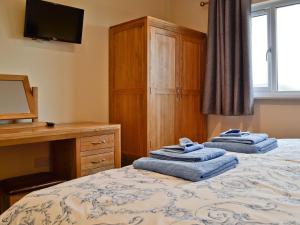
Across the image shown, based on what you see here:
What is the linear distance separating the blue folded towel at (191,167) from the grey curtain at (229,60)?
6.24 ft

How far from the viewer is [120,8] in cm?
335

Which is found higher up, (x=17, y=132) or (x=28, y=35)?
(x=28, y=35)

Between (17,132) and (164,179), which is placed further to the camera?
(17,132)

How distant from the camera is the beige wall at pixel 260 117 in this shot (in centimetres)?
293

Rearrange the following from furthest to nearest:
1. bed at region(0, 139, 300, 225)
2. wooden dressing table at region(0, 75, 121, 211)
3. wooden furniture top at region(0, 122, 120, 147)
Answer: wooden dressing table at region(0, 75, 121, 211)
wooden furniture top at region(0, 122, 120, 147)
bed at region(0, 139, 300, 225)

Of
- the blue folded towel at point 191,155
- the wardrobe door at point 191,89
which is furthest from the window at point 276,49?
the blue folded towel at point 191,155

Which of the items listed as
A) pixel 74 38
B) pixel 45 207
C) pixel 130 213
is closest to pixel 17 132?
pixel 74 38

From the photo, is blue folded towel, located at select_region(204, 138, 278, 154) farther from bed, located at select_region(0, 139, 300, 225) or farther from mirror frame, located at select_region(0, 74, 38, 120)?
mirror frame, located at select_region(0, 74, 38, 120)

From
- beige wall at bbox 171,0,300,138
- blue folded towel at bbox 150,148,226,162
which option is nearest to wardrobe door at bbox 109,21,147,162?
beige wall at bbox 171,0,300,138

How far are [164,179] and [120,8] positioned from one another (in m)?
2.69

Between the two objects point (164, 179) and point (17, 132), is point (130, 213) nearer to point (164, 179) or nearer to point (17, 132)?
point (164, 179)

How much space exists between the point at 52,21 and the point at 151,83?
3.58ft

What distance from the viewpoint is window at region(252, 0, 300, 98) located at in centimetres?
298

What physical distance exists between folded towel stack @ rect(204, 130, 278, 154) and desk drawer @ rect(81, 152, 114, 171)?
1.05m
